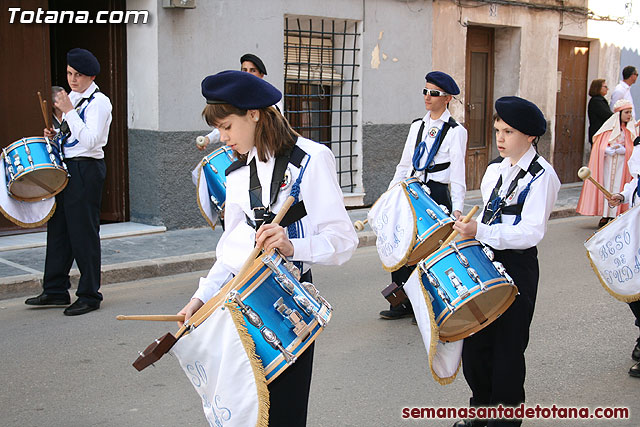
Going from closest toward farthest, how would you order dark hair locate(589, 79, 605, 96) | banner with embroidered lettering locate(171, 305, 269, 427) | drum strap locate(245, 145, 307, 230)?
banner with embroidered lettering locate(171, 305, 269, 427)
drum strap locate(245, 145, 307, 230)
dark hair locate(589, 79, 605, 96)

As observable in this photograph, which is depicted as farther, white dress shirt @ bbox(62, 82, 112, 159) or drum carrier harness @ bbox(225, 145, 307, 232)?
white dress shirt @ bbox(62, 82, 112, 159)

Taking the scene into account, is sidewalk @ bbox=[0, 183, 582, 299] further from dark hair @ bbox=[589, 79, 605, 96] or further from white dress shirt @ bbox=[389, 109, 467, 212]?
dark hair @ bbox=[589, 79, 605, 96]

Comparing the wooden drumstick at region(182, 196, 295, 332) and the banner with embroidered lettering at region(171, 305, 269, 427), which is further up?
the wooden drumstick at region(182, 196, 295, 332)

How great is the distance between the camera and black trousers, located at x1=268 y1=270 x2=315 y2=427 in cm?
285

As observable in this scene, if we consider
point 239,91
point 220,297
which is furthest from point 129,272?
point 220,297

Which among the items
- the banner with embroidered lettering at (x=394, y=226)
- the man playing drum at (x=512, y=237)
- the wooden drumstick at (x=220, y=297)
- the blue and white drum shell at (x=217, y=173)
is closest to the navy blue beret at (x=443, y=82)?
the banner with embroidered lettering at (x=394, y=226)

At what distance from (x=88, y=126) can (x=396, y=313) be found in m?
2.95

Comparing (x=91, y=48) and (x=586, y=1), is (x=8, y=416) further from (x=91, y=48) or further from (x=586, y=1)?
(x=586, y=1)

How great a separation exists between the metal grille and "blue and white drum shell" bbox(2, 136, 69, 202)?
220 inches

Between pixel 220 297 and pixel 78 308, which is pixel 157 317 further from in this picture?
pixel 78 308

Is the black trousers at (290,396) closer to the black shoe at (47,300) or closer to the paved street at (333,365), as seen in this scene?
the paved street at (333,365)

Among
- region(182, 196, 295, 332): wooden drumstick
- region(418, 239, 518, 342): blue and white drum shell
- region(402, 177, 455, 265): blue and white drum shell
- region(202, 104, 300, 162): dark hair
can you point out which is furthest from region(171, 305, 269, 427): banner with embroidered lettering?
region(402, 177, 455, 265): blue and white drum shell

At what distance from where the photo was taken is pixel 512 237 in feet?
12.7

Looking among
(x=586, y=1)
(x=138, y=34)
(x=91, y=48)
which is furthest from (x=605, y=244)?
(x=586, y=1)
